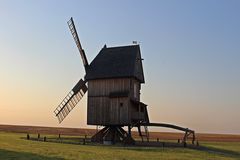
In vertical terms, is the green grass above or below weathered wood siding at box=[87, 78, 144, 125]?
below

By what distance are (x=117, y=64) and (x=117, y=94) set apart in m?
3.43

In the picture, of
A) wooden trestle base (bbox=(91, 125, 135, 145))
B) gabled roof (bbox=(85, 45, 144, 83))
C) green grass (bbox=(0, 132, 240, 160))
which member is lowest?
green grass (bbox=(0, 132, 240, 160))

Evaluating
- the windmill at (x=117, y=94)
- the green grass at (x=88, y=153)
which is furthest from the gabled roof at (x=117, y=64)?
the green grass at (x=88, y=153)

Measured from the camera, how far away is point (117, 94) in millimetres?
41438

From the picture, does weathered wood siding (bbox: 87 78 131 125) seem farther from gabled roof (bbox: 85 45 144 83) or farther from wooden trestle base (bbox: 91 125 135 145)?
wooden trestle base (bbox: 91 125 135 145)

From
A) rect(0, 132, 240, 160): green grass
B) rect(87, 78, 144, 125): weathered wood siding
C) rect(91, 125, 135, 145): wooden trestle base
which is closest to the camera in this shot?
rect(0, 132, 240, 160): green grass

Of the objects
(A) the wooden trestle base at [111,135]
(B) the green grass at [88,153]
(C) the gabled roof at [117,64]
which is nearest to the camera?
(B) the green grass at [88,153]

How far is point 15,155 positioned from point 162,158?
9340mm

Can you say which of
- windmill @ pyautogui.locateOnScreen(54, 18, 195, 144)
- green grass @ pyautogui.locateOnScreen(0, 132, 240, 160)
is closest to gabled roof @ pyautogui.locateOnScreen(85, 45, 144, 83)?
windmill @ pyautogui.locateOnScreen(54, 18, 195, 144)

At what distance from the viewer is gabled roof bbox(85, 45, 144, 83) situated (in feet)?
137

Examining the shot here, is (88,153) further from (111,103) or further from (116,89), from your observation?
(116,89)

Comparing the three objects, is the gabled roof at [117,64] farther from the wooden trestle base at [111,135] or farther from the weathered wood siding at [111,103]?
the wooden trestle base at [111,135]

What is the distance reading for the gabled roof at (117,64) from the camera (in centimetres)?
4175

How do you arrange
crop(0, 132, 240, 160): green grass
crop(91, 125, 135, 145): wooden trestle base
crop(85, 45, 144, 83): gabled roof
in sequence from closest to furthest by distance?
crop(0, 132, 240, 160): green grass, crop(85, 45, 144, 83): gabled roof, crop(91, 125, 135, 145): wooden trestle base
